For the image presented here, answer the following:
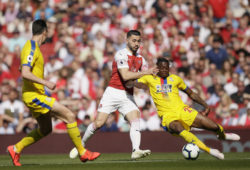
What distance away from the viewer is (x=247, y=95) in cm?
1748

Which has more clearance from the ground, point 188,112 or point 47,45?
point 47,45

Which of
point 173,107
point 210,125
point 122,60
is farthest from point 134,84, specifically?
point 210,125

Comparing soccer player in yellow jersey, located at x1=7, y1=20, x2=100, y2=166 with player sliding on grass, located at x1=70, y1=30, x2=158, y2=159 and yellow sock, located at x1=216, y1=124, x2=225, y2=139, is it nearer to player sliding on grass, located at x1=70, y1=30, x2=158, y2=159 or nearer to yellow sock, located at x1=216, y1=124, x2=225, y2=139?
player sliding on grass, located at x1=70, y1=30, x2=158, y2=159

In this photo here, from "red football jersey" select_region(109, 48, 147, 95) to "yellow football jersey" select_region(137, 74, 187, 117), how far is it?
0.40m

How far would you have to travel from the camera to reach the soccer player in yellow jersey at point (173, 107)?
479 inches

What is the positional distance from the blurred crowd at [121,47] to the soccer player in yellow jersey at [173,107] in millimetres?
3969

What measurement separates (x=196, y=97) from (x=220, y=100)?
5.55 metres

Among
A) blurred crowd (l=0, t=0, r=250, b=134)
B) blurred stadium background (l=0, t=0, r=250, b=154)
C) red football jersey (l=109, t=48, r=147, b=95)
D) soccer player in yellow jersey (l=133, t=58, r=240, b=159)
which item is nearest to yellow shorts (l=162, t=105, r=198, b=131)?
soccer player in yellow jersey (l=133, t=58, r=240, b=159)

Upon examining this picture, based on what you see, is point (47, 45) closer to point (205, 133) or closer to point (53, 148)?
point (53, 148)

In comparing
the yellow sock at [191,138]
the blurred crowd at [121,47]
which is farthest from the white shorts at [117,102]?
the blurred crowd at [121,47]

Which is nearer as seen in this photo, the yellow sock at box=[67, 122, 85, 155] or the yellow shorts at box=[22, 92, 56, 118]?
the yellow shorts at box=[22, 92, 56, 118]

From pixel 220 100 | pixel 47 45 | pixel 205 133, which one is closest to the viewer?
pixel 205 133

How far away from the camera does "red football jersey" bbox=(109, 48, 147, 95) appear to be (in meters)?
12.1

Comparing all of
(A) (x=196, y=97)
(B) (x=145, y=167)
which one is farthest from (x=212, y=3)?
(B) (x=145, y=167)
